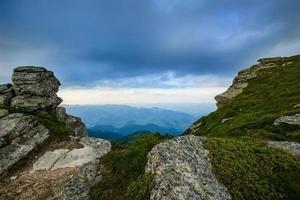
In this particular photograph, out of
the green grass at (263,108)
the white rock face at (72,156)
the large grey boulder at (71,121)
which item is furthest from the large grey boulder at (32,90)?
the green grass at (263,108)

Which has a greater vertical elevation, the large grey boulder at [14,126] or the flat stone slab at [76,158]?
the large grey boulder at [14,126]

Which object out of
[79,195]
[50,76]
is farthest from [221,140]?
[50,76]

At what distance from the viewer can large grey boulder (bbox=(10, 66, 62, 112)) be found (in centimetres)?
3884

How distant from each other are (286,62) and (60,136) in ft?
317

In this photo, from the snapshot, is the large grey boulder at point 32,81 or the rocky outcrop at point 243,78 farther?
the rocky outcrop at point 243,78

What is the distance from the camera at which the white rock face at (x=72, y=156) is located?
2825 cm

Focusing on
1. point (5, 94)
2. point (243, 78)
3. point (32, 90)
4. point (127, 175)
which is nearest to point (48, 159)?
point (127, 175)

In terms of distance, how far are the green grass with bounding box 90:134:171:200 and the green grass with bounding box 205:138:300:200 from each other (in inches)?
199

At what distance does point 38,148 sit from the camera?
104 ft

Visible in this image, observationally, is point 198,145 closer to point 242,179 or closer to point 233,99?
point 242,179

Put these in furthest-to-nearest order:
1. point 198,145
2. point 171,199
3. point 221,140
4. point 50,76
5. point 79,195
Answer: point 50,76
point 221,140
point 198,145
point 79,195
point 171,199

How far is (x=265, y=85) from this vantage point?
282ft

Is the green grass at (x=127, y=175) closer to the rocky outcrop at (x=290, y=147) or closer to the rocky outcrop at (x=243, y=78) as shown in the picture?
the rocky outcrop at (x=290, y=147)

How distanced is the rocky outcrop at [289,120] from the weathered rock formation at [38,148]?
75.8ft
